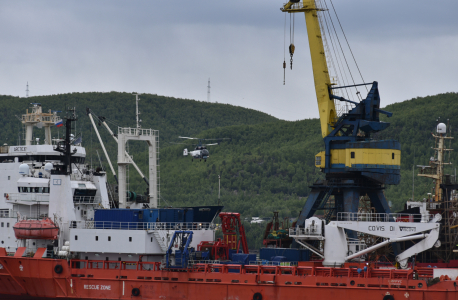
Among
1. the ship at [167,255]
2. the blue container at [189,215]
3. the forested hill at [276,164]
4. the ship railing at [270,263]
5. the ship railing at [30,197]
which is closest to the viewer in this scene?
the ship at [167,255]

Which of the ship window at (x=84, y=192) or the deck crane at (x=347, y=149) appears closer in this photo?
the deck crane at (x=347, y=149)

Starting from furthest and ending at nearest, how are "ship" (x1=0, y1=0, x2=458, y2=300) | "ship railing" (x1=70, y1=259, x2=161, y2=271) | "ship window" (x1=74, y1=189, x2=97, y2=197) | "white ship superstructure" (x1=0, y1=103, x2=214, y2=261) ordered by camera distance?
"ship window" (x1=74, y1=189, x2=97, y2=197) < "white ship superstructure" (x1=0, y1=103, x2=214, y2=261) < "ship railing" (x1=70, y1=259, x2=161, y2=271) < "ship" (x1=0, y1=0, x2=458, y2=300)

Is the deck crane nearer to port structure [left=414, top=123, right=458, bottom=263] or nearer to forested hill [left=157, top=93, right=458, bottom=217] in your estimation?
port structure [left=414, top=123, right=458, bottom=263]

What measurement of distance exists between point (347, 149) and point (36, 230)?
19.5 meters

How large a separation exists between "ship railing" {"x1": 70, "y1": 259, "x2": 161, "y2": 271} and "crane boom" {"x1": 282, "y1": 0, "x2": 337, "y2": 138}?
14338mm

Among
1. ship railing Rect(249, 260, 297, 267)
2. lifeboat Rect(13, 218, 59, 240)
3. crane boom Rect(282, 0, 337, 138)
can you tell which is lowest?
ship railing Rect(249, 260, 297, 267)

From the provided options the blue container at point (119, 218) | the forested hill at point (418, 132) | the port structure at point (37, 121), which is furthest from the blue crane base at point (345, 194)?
the forested hill at point (418, 132)

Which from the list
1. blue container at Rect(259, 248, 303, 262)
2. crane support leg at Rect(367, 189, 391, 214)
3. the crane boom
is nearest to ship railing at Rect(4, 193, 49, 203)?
blue container at Rect(259, 248, 303, 262)

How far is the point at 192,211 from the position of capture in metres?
45.0

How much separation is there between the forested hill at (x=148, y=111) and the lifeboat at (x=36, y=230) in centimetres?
8982

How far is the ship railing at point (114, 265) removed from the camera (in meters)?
41.0

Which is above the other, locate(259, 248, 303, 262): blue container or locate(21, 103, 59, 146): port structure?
locate(21, 103, 59, 146): port structure

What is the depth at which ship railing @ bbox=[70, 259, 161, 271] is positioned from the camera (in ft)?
134

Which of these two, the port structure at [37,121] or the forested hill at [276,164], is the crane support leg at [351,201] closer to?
the port structure at [37,121]
